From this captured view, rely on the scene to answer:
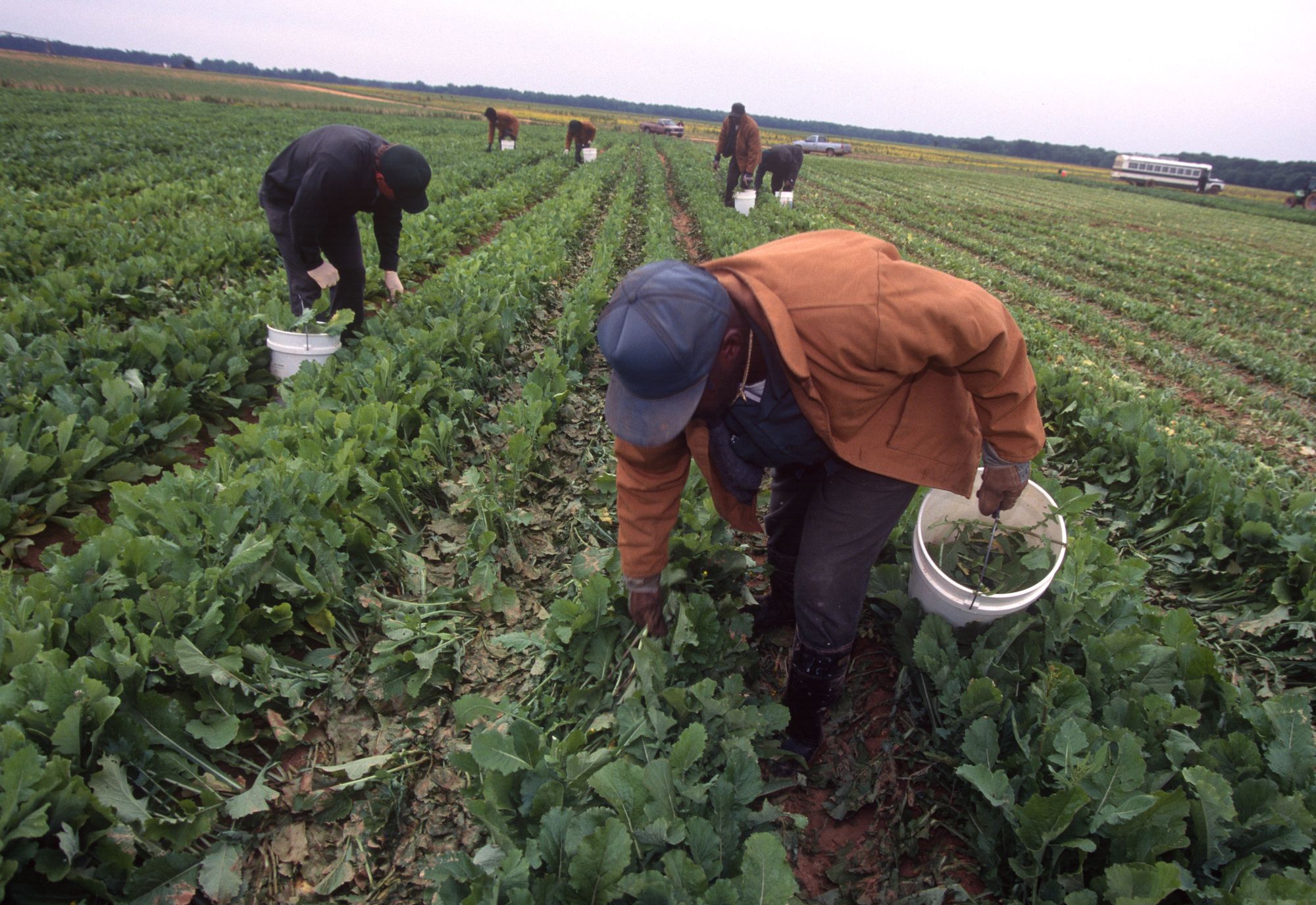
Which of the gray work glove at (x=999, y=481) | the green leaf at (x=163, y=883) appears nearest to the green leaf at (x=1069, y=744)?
the gray work glove at (x=999, y=481)

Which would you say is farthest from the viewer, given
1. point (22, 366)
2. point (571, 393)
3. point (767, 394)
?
point (571, 393)

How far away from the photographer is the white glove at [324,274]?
4988mm

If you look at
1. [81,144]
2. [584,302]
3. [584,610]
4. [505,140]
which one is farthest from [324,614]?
[505,140]

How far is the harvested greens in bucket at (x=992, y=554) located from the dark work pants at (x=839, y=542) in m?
0.82

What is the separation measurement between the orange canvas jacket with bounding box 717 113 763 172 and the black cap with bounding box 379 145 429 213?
11.3 m

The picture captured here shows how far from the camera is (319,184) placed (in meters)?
4.61

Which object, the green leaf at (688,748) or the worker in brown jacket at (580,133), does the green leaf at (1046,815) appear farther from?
the worker in brown jacket at (580,133)

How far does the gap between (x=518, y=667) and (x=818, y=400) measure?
1.95 m

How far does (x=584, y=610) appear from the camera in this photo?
2.68m

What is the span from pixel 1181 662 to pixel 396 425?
4.01 metres

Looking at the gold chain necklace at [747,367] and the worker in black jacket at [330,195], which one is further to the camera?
the worker in black jacket at [330,195]

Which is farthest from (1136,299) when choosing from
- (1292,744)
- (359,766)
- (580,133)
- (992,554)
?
(580,133)

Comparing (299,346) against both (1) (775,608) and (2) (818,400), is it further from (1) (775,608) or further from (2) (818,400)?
(2) (818,400)

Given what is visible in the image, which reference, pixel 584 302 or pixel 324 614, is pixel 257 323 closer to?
pixel 584 302
